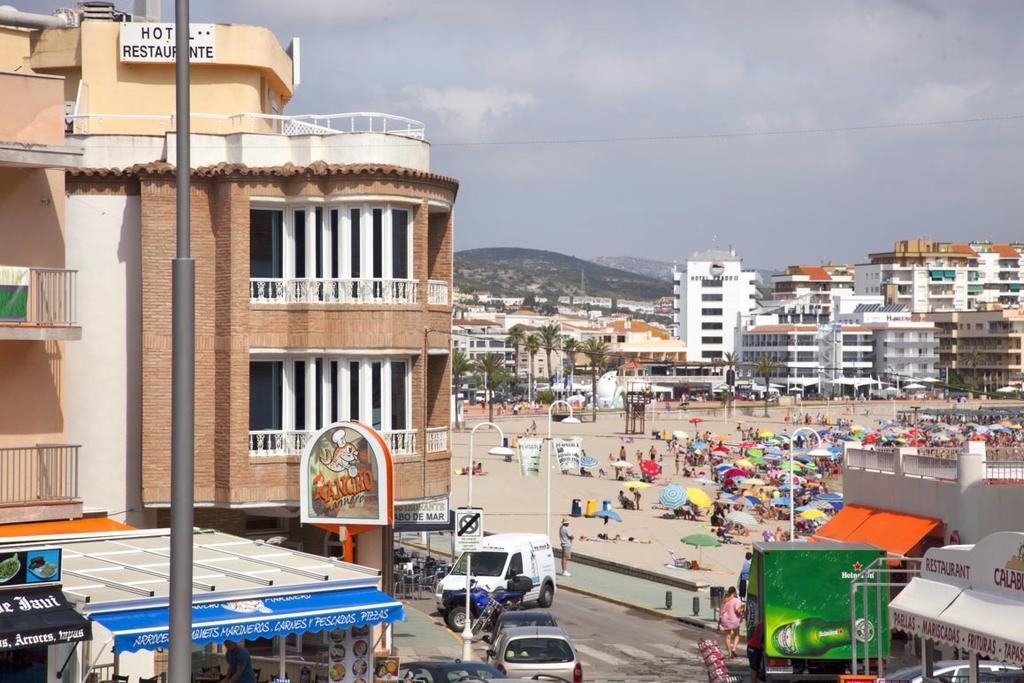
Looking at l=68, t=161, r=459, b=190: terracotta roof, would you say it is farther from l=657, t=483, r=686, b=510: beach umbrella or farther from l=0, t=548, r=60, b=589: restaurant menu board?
l=657, t=483, r=686, b=510: beach umbrella

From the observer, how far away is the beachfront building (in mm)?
26109

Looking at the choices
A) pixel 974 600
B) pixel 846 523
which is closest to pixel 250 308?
pixel 974 600

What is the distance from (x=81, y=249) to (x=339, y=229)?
454 cm

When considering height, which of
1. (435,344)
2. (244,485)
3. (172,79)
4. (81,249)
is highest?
(172,79)

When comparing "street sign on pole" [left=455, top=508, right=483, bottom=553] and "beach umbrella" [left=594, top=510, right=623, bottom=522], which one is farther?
"beach umbrella" [left=594, top=510, right=623, bottom=522]

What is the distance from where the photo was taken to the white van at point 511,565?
3528 cm

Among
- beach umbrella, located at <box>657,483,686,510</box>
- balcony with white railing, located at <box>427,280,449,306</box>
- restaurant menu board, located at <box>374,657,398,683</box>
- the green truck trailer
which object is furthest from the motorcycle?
beach umbrella, located at <box>657,483,686,510</box>

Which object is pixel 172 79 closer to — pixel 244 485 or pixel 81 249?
pixel 81 249

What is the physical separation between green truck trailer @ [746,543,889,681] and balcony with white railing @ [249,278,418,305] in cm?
807

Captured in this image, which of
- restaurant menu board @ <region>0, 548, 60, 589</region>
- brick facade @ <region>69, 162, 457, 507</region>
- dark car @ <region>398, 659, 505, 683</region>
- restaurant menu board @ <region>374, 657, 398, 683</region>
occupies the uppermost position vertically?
brick facade @ <region>69, 162, 457, 507</region>

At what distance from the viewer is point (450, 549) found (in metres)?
47.5

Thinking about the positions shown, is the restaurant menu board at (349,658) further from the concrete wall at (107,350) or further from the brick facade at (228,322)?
the concrete wall at (107,350)

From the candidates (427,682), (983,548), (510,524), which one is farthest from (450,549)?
(983,548)

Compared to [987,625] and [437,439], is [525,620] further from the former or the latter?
[987,625]
